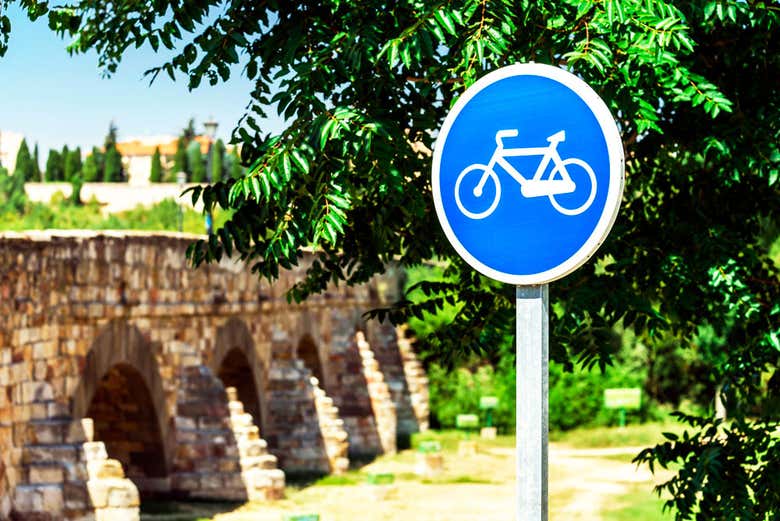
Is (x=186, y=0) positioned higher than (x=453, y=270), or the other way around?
(x=186, y=0)

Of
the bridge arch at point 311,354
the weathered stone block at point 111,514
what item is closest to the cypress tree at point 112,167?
the bridge arch at point 311,354

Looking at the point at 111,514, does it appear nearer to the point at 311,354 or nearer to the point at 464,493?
the point at 464,493

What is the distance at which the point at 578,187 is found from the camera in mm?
3131

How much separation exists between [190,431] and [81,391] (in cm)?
325

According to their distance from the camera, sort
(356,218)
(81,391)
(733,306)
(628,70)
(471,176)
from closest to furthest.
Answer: (471,176) → (628,70) → (733,306) → (356,218) → (81,391)

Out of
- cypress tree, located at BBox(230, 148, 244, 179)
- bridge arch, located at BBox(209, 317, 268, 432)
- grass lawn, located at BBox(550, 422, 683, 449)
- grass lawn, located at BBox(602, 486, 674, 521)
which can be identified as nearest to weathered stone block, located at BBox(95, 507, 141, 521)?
cypress tree, located at BBox(230, 148, 244, 179)

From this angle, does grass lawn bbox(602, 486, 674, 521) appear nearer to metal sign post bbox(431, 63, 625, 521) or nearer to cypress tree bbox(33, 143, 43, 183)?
metal sign post bbox(431, 63, 625, 521)

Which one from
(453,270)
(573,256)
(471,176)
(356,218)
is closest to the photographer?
(573,256)

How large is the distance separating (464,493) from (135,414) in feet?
18.6

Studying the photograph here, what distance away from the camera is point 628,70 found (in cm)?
585

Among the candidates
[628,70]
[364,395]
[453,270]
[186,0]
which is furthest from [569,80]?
[364,395]

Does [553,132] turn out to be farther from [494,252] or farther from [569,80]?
[494,252]

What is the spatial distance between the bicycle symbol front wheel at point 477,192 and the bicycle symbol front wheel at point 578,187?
185 mm

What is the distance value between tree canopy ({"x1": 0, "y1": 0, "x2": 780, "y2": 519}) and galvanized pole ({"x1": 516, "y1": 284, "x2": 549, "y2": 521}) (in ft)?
7.22
